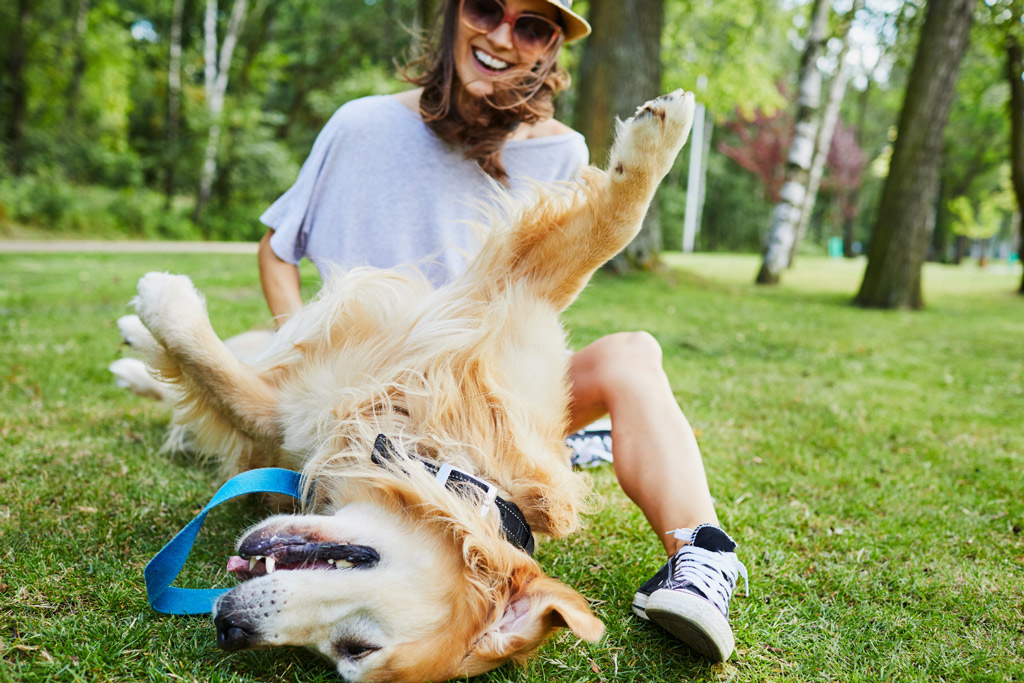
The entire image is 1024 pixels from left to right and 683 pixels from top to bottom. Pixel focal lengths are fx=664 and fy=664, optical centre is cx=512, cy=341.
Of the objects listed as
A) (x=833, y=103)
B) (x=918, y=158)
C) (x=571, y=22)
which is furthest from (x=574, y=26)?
(x=833, y=103)

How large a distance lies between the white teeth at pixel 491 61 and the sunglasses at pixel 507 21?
84 mm

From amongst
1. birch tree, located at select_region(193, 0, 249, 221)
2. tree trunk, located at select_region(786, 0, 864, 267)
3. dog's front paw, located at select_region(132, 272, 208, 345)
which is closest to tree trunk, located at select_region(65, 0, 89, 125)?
birch tree, located at select_region(193, 0, 249, 221)

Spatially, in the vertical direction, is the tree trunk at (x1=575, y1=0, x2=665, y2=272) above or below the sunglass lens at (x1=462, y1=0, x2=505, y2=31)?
above

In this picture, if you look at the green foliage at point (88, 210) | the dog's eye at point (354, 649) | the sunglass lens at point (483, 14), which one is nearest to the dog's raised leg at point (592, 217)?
the sunglass lens at point (483, 14)

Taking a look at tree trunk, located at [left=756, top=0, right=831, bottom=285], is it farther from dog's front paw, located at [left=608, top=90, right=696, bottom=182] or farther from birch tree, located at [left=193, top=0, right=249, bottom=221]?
birch tree, located at [left=193, top=0, right=249, bottom=221]

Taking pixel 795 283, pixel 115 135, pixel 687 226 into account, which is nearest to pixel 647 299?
pixel 795 283

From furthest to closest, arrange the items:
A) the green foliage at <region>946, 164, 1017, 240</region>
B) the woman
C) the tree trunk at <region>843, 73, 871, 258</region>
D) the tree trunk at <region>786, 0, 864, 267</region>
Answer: the tree trunk at <region>843, 73, 871, 258</region> → the green foliage at <region>946, 164, 1017, 240</region> → the tree trunk at <region>786, 0, 864, 267</region> → the woman

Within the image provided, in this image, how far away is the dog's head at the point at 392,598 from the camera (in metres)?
1.48

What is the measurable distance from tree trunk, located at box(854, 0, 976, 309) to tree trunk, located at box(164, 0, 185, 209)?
17.7m

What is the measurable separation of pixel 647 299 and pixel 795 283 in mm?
5908

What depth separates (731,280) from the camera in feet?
43.1

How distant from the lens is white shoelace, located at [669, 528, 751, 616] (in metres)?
1.80

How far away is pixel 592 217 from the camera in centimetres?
213

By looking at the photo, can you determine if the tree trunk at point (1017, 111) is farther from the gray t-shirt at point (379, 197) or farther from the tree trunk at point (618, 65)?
the gray t-shirt at point (379, 197)
